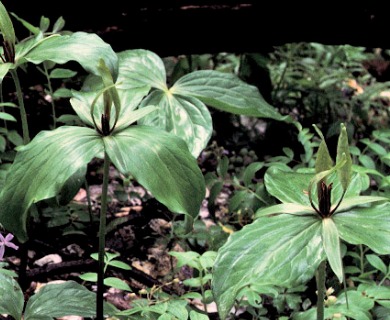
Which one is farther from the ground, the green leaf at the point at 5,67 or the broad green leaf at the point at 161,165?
the green leaf at the point at 5,67

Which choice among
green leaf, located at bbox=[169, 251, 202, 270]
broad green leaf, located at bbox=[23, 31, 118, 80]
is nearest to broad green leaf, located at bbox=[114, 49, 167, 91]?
broad green leaf, located at bbox=[23, 31, 118, 80]

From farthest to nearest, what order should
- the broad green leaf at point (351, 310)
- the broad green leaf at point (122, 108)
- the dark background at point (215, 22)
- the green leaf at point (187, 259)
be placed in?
the dark background at point (215, 22), the green leaf at point (187, 259), the broad green leaf at point (351, 310), the broad green leaf at point (122, 108)

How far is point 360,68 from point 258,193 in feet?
6.15

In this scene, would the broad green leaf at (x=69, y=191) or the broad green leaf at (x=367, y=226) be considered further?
the broad green leaf at (x=69, y=191)

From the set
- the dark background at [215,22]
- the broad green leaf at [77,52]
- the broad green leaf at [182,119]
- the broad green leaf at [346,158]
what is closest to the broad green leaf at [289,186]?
the broad green leaf at [346,158]

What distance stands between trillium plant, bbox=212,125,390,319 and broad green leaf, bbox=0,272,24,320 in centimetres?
49

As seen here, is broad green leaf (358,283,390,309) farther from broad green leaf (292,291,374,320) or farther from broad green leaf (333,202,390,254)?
broad green leaf (333,202,390,254)

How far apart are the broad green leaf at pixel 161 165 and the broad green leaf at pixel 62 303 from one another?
0.37m

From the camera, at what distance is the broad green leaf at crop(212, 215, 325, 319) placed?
107 centimetres

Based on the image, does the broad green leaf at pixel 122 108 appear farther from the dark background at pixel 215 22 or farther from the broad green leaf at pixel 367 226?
the dark background at pixel 215 22

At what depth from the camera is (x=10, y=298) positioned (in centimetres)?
137

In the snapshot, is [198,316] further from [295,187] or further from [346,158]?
[346,158]

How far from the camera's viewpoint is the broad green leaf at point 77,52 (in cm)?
138

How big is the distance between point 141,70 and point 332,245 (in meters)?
0.84
